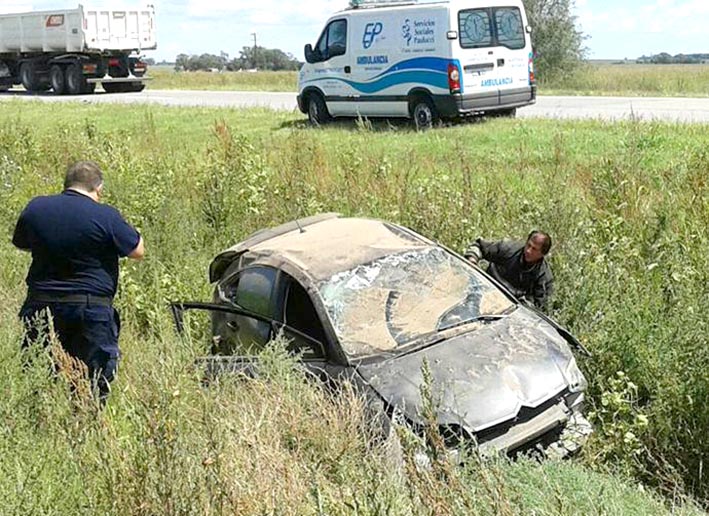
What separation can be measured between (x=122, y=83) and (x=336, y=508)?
32573 mm

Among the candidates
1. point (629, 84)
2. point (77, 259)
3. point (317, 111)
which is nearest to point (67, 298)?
point (77, 259)

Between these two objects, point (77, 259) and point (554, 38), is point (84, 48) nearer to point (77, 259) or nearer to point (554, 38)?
point (554, 38)

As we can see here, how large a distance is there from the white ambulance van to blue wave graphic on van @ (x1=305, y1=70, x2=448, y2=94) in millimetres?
19

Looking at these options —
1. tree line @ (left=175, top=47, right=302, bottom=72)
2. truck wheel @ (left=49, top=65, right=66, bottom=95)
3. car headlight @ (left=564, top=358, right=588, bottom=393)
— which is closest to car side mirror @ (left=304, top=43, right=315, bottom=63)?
car headlight @ (left=564, top=358, right=588, bottom=393)

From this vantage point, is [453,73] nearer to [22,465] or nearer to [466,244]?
[466,244]

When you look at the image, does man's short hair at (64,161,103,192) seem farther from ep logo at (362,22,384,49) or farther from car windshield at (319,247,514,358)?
ep logo at (362,22,384,49)

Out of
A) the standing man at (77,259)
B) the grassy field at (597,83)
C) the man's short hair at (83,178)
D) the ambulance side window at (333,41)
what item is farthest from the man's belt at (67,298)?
the grassy field at (597,83)

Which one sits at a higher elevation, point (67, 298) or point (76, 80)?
point (76, 80)

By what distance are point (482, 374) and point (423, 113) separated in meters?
12.4

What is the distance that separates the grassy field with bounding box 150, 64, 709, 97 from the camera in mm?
26750

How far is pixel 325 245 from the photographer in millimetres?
6238

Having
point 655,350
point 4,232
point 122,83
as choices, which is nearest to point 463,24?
point 4,232

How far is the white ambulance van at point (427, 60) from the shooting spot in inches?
642

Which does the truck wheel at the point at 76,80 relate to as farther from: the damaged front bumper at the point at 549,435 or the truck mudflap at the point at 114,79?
the damaged front bumper at the point at 549,435
